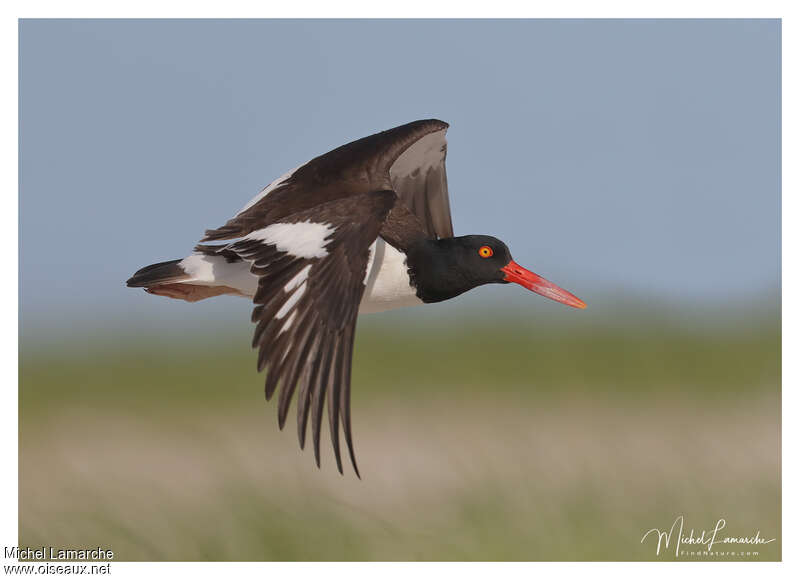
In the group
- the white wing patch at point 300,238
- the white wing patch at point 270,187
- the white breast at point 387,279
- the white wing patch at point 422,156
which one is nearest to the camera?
the white wing patch at point 300,238

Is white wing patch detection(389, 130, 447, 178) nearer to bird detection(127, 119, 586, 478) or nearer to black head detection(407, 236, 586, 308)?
bird detection(127, 119, 586, 478)

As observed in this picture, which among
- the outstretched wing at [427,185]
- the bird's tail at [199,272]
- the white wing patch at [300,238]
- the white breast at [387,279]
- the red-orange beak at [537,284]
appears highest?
the outstretched wing at [427,185]

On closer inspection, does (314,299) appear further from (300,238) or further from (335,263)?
(300,238)

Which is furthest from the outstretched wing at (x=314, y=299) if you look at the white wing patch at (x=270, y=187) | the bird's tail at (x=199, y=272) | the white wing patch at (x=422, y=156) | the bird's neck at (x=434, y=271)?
the white wing patch at (x=422, y=156)

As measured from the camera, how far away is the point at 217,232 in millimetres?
4395

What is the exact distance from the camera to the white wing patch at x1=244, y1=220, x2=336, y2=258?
3646mm

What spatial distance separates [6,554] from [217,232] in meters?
2.20

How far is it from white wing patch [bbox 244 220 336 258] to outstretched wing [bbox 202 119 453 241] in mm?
416

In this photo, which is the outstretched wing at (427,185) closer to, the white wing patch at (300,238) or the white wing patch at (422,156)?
the white wing patch at (422,156)

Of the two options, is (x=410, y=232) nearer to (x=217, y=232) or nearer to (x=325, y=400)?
(x=217, y=232)

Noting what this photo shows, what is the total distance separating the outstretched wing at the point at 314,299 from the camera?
321 centimetres

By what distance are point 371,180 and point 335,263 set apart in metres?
1.33

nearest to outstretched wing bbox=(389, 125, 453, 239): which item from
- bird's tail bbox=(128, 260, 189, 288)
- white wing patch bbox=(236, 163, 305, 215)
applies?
white wing patch bbox=(236, 163, 305, 215)

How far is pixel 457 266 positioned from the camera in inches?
174
